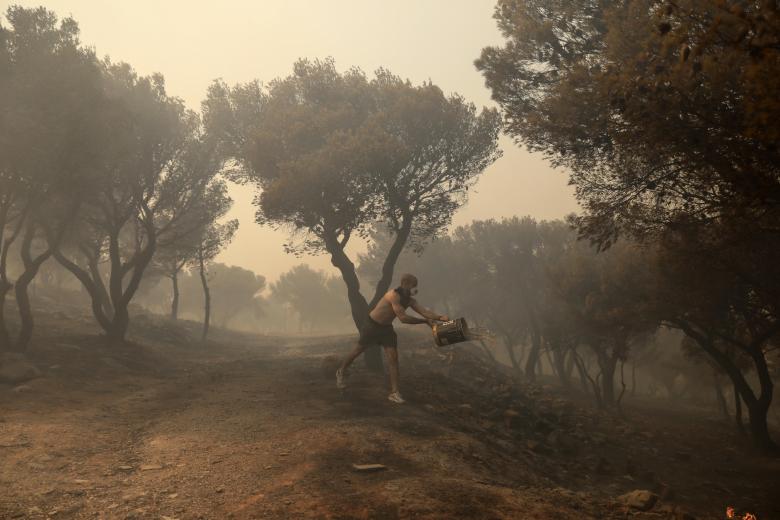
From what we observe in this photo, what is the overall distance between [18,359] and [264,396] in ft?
22.8

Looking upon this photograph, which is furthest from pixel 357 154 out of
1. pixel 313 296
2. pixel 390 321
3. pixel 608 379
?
pixel 313 296

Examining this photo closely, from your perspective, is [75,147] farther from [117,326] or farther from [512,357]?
[512,357]

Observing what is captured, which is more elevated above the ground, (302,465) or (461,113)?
(461,113)

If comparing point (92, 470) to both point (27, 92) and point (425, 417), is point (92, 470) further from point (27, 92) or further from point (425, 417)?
point (27, 92)

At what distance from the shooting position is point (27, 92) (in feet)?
47.0

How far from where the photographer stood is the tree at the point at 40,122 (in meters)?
14.0

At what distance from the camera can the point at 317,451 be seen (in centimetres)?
691

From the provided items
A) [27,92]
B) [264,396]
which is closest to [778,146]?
[264,396]

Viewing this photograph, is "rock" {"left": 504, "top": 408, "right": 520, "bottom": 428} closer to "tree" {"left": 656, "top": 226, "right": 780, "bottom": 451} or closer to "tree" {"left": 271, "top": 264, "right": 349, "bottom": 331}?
"tree" {"left": 656, "top": 226, "right": 780, "bottom": 451}

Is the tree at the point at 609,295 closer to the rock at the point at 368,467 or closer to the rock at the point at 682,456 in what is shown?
the rock at the point at 682,456

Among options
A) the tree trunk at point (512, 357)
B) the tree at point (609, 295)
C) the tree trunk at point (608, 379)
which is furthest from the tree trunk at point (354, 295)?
the tree trunk at point (512, 357)

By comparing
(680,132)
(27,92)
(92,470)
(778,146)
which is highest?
(27,92)

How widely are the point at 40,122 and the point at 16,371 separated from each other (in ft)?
23.6

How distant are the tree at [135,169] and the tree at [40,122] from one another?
1170 mm
